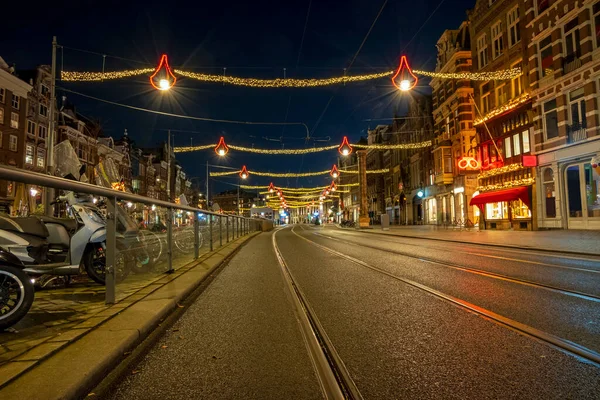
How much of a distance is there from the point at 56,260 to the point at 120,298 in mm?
1419

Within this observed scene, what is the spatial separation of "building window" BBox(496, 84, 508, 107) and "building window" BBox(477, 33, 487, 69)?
327 centimetres

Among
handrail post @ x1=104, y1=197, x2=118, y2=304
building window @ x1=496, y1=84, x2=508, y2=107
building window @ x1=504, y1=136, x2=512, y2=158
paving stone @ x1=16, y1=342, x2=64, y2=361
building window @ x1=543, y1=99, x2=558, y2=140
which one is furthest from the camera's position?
building window @ x1=496, y1=84, x2=508, y2=107

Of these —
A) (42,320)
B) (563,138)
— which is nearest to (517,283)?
(42,320)

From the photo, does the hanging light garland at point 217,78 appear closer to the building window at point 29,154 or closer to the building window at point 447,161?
the building window at point 447,161

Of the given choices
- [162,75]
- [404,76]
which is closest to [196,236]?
[162,75]

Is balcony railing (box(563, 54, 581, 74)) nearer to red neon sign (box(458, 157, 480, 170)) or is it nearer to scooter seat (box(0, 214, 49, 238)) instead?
red neon sign (box(458, 157, 480, 170))

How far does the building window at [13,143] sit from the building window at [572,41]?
40133 millimetres

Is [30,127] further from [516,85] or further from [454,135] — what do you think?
[516,85]

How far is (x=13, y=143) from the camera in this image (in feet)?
117

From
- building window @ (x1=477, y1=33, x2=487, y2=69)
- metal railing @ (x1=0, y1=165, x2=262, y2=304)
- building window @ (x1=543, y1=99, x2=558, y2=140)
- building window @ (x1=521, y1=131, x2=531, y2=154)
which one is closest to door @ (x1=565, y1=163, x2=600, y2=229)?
building window @ (x1=543, y1=99, x2=558, y2=140)

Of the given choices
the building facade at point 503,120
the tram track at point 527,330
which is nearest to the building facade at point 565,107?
the building facade at point 503,120

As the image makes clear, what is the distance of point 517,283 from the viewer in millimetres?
7266

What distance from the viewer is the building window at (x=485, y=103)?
3168 centimetres

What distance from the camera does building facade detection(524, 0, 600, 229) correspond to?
69.2 feet
